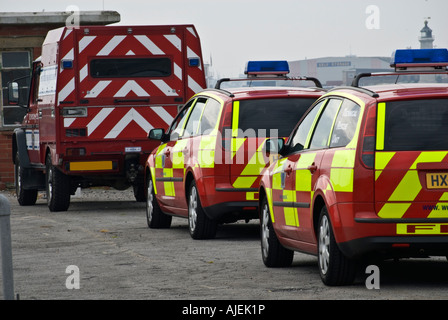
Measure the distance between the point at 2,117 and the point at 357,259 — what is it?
2168 centimetres

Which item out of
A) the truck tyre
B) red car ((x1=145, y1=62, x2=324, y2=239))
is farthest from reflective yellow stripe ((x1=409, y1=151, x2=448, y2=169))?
the truck tyre

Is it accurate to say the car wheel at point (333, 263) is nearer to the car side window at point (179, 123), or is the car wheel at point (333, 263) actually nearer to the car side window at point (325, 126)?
the car side window at point (325, 126)

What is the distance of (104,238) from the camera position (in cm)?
1479

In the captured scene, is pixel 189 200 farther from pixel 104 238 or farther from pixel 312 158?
pixel 312 158

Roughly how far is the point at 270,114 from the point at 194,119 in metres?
1.42

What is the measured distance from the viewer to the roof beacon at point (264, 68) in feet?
53.7

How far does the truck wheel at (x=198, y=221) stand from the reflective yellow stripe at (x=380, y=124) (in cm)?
505

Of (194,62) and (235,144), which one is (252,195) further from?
(194,62)

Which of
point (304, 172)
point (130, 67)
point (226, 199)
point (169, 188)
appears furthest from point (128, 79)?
point (304, 172)

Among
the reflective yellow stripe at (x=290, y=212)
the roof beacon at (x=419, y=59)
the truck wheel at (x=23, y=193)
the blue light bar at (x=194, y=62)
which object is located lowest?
the truck wheel at (x=23, y=193)

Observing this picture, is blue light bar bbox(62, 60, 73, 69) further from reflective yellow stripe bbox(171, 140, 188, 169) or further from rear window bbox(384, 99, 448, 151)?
rear window bbox(384, 99, 448, 151)

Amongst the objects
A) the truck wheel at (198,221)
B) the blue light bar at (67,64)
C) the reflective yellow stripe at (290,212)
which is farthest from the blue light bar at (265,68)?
the reflective yellow stripe at (290,212)

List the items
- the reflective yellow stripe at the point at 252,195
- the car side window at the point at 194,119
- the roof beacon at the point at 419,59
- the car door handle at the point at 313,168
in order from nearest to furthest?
the car door handle at the point at 313,168
the roof beacon at the point at 419,59
the reflective yellow stripe at the point at 252,195
the car side window at the point at 194,119
